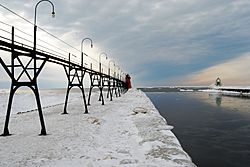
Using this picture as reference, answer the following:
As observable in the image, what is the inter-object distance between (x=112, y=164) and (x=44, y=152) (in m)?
3.32

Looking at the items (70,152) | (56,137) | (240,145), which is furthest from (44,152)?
(240,145)

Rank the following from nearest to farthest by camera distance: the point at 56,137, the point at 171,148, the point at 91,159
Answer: the point at 91,159
the point at 171,148
the point at 56,137

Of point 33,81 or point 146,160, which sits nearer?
point 146,160

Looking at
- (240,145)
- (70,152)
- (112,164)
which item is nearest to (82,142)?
(70,152)

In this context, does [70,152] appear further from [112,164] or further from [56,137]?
[56,137]

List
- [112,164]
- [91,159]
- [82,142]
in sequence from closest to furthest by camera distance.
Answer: [112,164] → [91,159] → [82,142]

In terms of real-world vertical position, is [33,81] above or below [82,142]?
above

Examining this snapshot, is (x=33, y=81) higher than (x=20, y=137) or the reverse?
higher

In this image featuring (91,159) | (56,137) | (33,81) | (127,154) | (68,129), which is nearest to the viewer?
(91,159)

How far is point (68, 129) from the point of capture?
16828 mm

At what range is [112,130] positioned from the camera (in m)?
16.5

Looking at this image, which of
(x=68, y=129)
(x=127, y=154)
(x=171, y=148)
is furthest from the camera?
(x=68, y=129)

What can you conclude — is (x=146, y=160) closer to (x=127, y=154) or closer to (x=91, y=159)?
(x=127, y=154)

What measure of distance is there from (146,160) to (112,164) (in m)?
1.36
